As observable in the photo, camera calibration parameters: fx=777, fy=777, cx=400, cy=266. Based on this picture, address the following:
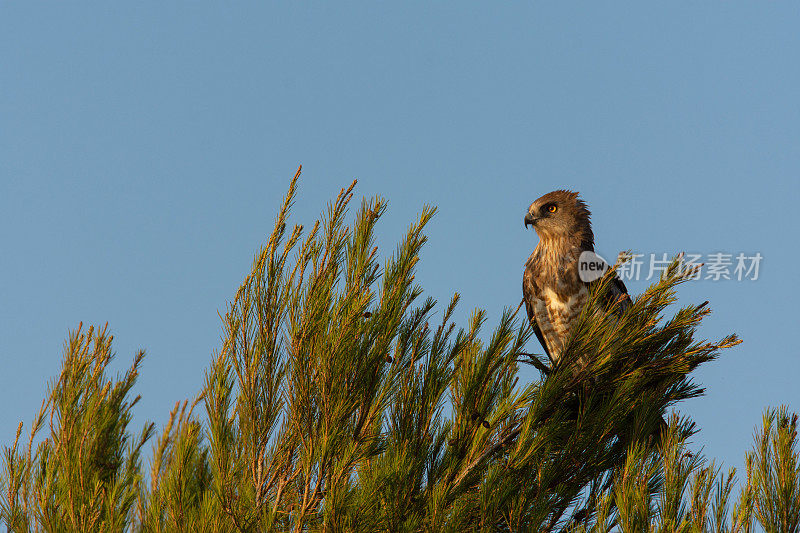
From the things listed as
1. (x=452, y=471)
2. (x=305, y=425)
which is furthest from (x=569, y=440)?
(x=305, y=425)

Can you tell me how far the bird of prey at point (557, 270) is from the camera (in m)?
6.64

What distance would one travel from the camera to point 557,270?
269 inches

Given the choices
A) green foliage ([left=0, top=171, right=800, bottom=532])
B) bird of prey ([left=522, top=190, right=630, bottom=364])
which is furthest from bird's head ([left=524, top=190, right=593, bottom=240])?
green foliage ([left=0, top=171, right=800, bottom=532])

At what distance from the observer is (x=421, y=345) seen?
4.04 m

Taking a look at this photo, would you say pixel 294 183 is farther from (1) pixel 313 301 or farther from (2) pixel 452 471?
(2) pixel 452 471

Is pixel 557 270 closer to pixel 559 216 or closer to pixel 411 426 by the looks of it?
pixel 559 216

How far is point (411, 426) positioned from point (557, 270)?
10.7 feet

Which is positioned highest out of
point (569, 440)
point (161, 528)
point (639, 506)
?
point (569, 440)

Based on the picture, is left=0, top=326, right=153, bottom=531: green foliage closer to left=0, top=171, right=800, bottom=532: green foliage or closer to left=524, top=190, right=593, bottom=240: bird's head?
left=0, top=171, right=800, bottom=532: green foliage

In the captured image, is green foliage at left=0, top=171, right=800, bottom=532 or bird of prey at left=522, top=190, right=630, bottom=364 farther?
bird of prey at left=522, top=190, right=630, bottom=364

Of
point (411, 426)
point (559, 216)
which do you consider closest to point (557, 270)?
point (559, 216)

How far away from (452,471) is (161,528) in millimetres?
1526

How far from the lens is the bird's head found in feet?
24.1

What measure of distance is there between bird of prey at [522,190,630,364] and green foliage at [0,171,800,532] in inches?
81.4
